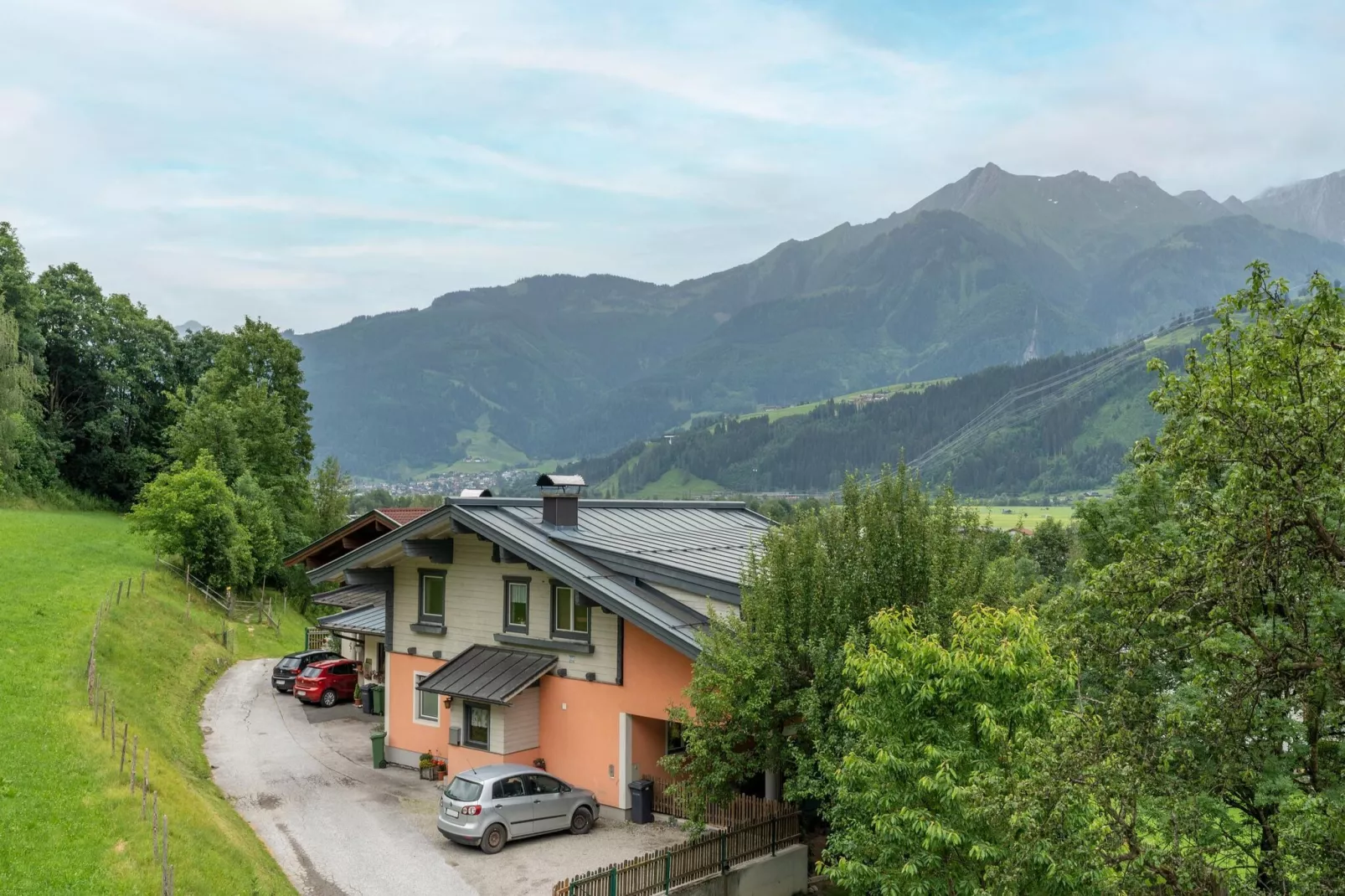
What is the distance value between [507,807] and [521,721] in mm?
3703

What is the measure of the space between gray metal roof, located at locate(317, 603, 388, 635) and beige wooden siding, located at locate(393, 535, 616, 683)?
15.4 ft

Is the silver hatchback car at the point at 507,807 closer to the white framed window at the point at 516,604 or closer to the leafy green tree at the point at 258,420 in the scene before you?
the white framed window at the point at 516,604

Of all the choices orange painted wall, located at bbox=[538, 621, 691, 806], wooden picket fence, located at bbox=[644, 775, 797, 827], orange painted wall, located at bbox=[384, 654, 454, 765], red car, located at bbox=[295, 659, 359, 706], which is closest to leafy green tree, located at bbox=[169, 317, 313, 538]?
red car, located at bbox=[295, 659, 359, 706]

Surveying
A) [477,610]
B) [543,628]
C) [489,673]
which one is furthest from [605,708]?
[477,610]

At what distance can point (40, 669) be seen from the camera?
24812 millimetres

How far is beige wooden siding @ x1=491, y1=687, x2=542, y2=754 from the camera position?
25.2 meters

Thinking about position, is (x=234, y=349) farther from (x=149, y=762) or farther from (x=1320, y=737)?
(x=1320, y=737)

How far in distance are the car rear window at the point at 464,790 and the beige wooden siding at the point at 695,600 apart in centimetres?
643

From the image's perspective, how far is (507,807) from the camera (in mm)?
21812

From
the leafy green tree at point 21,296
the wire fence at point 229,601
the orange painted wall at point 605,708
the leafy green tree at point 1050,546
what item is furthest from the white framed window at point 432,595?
the leafy green tree at point 1050,546

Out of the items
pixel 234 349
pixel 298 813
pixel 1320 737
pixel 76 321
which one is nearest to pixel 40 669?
pixel 298 813

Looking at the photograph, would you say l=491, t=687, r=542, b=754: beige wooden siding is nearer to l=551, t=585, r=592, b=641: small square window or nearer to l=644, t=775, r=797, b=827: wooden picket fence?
l=551, t=585, r=592, b=641: small square window

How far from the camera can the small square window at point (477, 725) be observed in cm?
2589

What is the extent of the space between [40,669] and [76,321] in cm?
6066
